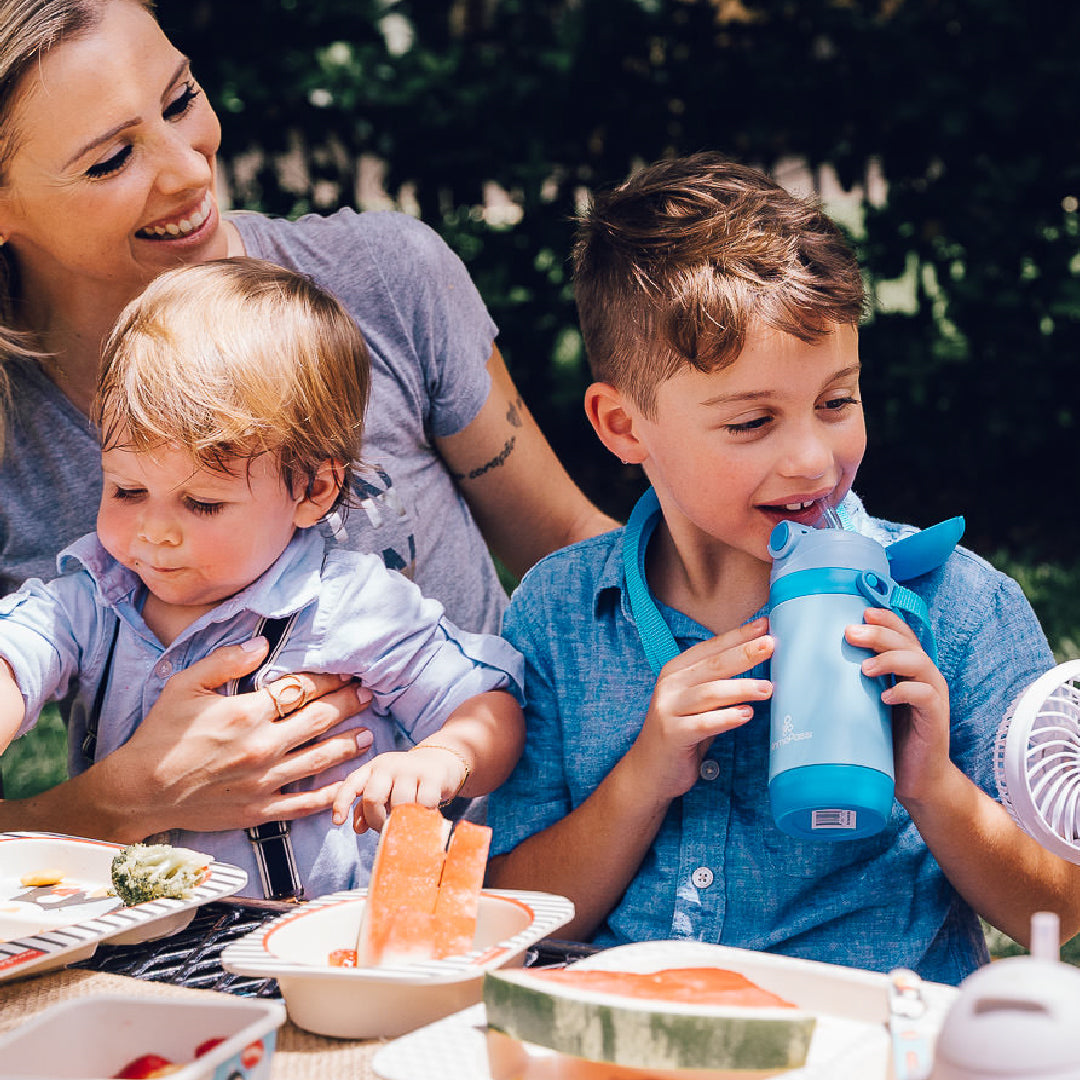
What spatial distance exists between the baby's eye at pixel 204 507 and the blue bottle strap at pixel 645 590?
0.58 m

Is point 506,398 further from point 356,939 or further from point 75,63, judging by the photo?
point 356,939

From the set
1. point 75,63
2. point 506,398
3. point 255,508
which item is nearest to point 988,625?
point 255,508

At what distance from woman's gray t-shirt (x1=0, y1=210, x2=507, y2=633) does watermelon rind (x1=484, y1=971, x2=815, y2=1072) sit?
1425 mm

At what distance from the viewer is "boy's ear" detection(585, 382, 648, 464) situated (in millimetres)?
1924

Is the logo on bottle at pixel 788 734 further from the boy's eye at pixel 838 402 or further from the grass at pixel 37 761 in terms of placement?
the grass at pixel 37 761

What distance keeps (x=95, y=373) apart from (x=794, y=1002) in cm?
173

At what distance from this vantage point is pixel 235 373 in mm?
1956

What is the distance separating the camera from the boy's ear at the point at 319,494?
210cm

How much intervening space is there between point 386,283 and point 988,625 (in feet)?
4.29

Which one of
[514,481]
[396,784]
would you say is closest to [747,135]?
[514,481]

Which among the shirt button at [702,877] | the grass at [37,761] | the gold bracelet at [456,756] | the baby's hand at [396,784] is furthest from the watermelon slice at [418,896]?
the grass at [37,761]

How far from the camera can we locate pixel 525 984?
106cm

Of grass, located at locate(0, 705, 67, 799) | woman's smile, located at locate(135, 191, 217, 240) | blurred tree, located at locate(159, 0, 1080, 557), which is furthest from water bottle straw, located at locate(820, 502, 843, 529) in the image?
blurred tree, located at locate(159, 0, 1080, 557)

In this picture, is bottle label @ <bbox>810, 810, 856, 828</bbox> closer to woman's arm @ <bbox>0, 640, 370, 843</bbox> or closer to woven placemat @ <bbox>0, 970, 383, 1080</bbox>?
woven placemat @ <bbox>0, 970, 383, 1080</bbox>
